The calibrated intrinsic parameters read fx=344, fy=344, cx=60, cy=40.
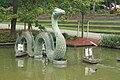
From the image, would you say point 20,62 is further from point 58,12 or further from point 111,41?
point 111,41

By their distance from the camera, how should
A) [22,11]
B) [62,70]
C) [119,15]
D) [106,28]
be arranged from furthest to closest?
1. [119,15]
2. [106,28]
3. [22,11]
4. [62,70]

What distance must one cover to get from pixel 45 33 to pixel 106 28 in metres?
19.8

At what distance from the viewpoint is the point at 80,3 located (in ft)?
95.5

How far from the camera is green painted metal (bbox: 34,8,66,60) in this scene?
63.1 ft

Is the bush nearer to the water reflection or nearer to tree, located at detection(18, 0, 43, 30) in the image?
tree, located at detection(18, 0, 43, 30)

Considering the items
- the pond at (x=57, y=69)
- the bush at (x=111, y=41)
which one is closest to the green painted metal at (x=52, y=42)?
the pond at (x=57, y=69)

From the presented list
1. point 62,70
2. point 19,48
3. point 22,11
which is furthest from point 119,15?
point 62,70

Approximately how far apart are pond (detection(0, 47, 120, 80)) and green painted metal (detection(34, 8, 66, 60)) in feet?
2.12

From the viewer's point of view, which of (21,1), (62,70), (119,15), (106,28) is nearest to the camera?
(62,70)

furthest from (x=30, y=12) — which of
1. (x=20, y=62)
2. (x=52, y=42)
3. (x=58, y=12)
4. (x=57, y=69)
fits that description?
(x=57, y=69)

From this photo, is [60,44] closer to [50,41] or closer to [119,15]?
[50,41]

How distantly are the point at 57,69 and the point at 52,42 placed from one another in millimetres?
2734

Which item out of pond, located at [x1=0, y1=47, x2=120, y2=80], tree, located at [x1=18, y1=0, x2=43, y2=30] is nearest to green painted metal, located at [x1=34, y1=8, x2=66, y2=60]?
pond, located at [x1=0, y1=47, x2=120, y2=80]

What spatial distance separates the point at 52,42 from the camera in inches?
803
